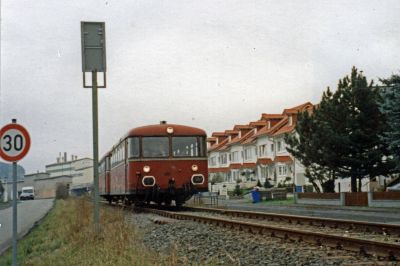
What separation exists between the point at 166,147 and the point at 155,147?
448 millimetres

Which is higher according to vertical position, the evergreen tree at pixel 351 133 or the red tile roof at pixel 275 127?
the red tile roof at pixel 275 127

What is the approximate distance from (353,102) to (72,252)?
21.2 m

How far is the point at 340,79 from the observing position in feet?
98.6

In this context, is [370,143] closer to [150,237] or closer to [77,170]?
[150,237]

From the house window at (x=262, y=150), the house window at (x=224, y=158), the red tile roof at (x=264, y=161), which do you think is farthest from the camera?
the house window at (x=224, y=158)

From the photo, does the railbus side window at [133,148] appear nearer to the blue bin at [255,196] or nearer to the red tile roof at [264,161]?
the blue bin at [255,196]

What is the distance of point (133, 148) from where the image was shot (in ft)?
72.4

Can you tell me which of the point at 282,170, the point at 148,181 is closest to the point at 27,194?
the point at 282,170

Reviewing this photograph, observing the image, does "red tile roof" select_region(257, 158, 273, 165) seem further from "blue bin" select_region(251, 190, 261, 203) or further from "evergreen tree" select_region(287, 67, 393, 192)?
"evergreen tree" select_region(287, 67, 393, 192)

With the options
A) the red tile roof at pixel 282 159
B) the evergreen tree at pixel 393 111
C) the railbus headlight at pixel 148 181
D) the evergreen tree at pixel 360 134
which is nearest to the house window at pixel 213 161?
the red tile roof at pixel 282 159

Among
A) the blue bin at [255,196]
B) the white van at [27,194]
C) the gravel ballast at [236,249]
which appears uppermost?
the gravel ballast at [236,249]

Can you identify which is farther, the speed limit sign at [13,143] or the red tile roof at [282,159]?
the red tile roof at [282,159]

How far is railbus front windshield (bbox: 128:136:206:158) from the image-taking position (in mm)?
22125

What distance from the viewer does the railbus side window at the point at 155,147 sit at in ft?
72.8
